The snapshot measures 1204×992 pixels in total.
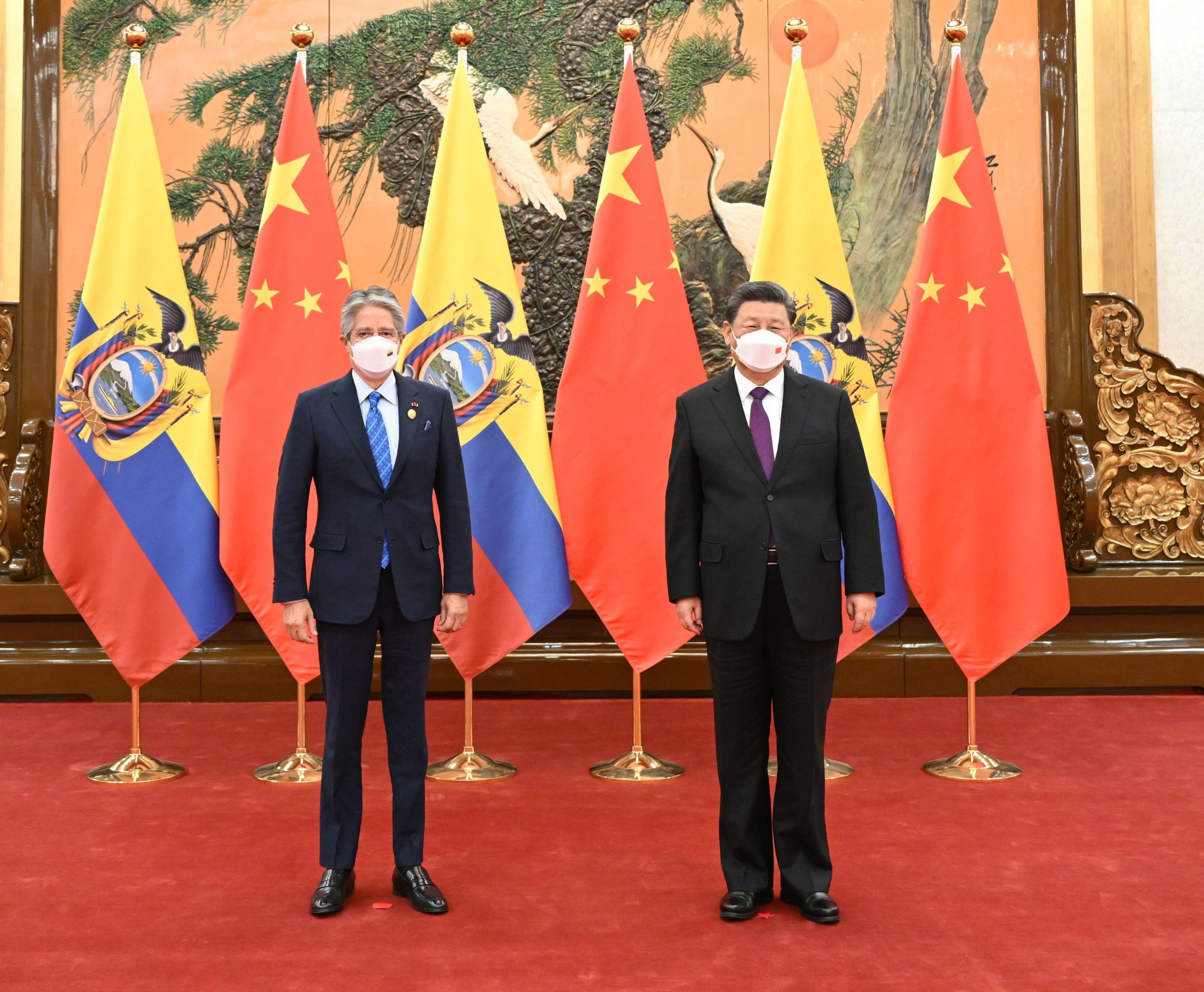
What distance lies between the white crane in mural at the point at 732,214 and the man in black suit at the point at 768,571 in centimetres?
324

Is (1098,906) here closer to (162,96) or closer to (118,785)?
(118,785)

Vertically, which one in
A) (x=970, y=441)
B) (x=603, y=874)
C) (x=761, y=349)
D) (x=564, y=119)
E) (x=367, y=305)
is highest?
(x=564, y=119)

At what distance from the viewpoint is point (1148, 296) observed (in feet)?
21.4

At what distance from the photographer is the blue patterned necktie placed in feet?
9.17

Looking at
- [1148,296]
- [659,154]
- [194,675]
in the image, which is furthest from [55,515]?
[1148,296]

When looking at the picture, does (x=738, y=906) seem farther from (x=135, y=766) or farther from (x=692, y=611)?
(x=135, y=766)

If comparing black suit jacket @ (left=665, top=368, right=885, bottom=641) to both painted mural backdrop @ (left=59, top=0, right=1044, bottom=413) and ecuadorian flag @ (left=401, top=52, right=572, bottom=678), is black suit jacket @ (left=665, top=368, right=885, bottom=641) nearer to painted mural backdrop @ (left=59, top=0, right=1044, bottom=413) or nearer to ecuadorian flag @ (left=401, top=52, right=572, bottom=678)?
ecuadorian flag @ (left=401, top=52, right=572, bottom=678)

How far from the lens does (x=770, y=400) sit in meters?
2.73

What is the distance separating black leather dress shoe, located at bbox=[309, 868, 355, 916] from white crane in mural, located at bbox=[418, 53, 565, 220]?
4.03 metres

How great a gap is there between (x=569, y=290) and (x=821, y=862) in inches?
153

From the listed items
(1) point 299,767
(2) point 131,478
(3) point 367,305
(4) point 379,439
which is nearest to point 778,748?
(4) point 379,439

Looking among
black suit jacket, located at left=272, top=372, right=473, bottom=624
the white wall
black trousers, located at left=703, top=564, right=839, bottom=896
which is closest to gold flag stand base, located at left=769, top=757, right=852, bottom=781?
black trousers, located at left=703, top=564, right=839, bottom=896

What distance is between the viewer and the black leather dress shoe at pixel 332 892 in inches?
106

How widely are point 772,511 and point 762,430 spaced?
0.22 meters
